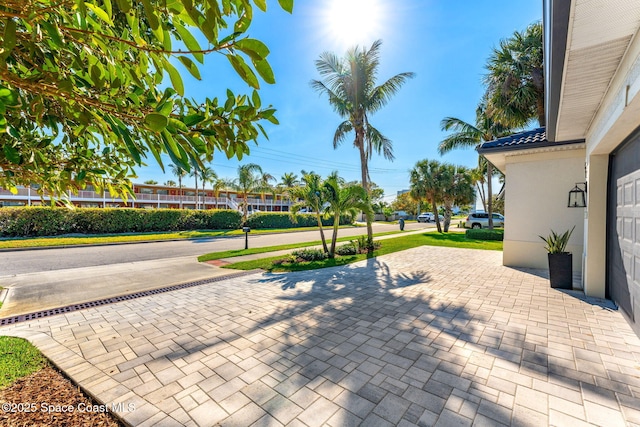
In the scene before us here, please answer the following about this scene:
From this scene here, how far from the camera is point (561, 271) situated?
213 inches

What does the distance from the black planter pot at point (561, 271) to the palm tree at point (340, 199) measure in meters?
5.47

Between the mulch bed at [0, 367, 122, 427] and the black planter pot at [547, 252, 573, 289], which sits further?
the black planter pot at [547, 252, 573, 289]

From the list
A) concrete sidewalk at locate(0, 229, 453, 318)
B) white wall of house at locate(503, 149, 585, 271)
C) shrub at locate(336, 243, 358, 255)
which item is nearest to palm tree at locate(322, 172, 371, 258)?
shrub at locate(336, 243, 358, 255)

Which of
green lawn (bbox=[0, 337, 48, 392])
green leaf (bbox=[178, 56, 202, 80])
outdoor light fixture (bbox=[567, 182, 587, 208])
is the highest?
green leaf (bbox=[178, 56, 202, 80])

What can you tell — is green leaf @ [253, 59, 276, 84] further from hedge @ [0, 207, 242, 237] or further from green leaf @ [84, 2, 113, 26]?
hedge @ [0, 207, 242, 237]

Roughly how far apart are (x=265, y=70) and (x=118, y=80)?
2.14ft

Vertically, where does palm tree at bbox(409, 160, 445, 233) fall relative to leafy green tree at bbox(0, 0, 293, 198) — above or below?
above

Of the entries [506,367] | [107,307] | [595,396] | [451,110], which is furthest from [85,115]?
[451,110]

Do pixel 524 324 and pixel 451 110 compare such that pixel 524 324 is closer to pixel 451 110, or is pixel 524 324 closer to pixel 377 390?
pixel 377 390

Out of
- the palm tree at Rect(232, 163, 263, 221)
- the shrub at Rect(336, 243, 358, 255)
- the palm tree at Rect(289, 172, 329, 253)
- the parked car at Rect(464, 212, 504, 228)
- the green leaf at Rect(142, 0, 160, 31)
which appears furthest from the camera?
the palm tree at Rect(232, 163, 263, 221)

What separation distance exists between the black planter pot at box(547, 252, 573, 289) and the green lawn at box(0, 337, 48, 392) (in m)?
8.41

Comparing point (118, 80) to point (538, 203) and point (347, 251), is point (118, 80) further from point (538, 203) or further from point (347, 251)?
point (347, 251)

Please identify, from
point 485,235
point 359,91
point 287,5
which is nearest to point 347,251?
point 359,91

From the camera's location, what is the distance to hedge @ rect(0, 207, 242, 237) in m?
14.4
